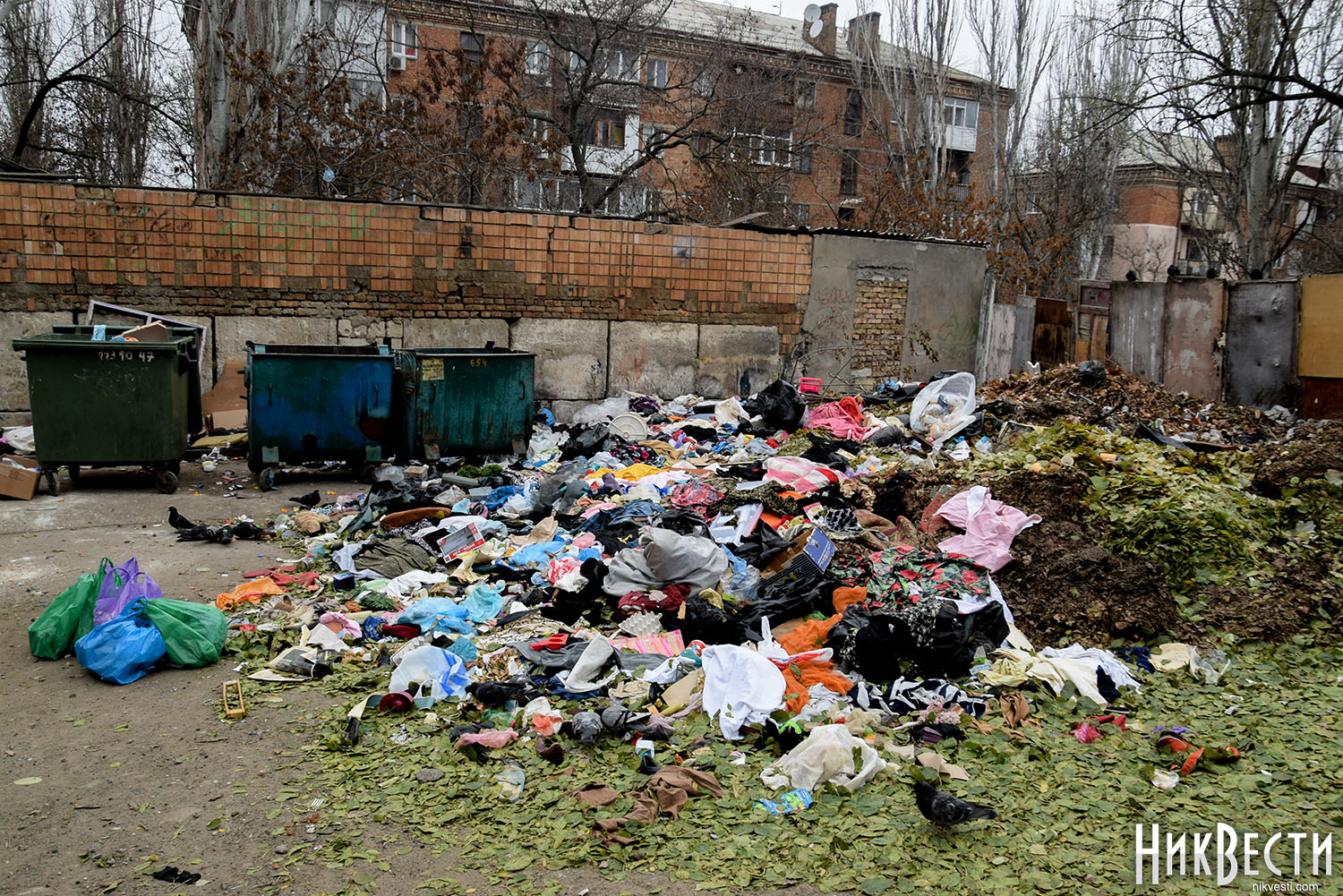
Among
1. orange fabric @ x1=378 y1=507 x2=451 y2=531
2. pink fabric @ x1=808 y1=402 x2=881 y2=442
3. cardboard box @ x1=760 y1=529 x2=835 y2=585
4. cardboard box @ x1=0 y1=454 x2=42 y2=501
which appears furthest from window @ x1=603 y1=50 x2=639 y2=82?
cardboard box @ x1=760 y1=529 x2=835 y2=585

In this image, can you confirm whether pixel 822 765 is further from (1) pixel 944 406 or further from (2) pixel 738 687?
(1) pixel 944 406

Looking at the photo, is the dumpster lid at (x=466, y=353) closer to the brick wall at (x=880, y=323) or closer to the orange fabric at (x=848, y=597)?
the orange fabric at (x=848, y=597)

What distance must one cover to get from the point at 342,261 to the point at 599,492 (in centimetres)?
511

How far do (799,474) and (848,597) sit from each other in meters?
2.55

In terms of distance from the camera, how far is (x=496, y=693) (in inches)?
172

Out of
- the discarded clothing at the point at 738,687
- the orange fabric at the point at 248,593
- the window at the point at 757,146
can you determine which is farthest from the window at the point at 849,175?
the discarded clothing at the point at 738,687

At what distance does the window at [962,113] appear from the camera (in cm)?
3516

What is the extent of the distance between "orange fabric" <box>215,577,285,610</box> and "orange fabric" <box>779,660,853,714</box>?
341 cm

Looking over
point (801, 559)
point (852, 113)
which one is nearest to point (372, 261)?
point (801, 559)

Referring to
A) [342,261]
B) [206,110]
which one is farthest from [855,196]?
[342,261]

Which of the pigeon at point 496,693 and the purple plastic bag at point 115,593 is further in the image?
the purple plastic bag at point 115,593

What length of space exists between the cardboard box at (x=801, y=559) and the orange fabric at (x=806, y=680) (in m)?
0.94

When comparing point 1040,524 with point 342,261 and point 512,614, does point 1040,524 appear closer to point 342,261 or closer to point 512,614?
point 512,614

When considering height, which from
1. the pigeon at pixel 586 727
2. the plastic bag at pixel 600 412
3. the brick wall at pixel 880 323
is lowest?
the pigeon at pixel 586 727
